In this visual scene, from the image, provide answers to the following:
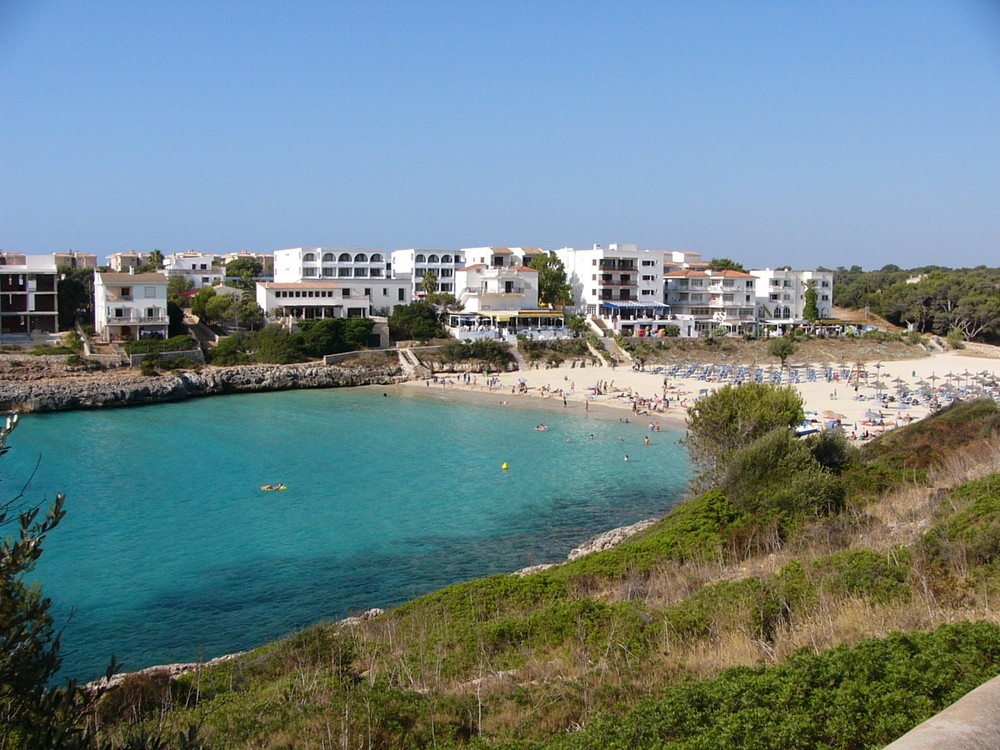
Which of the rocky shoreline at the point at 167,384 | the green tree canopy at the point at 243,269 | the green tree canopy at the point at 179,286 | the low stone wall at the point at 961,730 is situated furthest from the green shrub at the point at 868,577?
the green tree canopy at the point at 243,269

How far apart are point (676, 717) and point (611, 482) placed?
21616 millimetres

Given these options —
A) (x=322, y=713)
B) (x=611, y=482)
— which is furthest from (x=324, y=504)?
(x=322, y=713)

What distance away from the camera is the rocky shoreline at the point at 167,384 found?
4112cm

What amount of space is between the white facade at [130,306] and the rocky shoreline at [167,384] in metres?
5.24

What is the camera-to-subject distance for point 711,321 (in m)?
66.9

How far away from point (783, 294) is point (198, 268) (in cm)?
5862

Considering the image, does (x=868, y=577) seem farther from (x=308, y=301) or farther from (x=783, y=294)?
(x=783, y=294)

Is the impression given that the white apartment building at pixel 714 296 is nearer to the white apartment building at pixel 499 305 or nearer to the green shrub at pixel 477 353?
the white apartment building at pixel 499 305

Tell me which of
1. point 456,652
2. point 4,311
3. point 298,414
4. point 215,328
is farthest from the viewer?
point 215,328

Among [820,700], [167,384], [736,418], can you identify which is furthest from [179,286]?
[820,700]

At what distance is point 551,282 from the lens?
66750 millimetres

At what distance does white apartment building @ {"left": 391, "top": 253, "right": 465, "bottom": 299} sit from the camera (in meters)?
71.1

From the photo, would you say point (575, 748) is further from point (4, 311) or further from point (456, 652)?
point (4, 311)

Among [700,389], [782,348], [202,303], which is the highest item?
[202,303]
